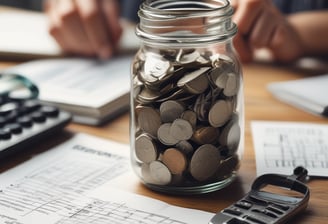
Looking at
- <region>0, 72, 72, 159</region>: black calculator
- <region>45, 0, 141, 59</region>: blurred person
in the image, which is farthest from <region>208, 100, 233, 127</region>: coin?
<region>45, 0, 141, 59</region>: blurred person

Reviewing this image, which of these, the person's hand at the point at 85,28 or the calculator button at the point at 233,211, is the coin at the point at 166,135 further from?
the person's hand at the point at 85,28

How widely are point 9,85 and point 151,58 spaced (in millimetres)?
276

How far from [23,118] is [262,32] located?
1.36 feet

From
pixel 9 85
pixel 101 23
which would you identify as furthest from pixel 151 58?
pixel 101 23

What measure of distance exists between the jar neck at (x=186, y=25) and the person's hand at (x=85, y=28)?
432 millimetres

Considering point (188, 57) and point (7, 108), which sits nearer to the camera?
point (188, 57)

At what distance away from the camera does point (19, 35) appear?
1.14 m

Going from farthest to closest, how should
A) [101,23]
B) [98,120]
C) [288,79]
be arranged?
1. [101,23]
2. [288,79]
3. [98,120]

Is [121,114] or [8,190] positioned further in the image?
[121,114]

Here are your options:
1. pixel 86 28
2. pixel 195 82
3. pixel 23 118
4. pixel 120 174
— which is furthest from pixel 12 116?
pixel 86 28

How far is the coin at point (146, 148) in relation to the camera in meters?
0.59

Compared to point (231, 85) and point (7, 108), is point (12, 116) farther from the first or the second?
point (231, 85)

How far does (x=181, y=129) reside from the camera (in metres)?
0.58

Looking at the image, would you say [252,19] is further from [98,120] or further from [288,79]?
[98,120]
